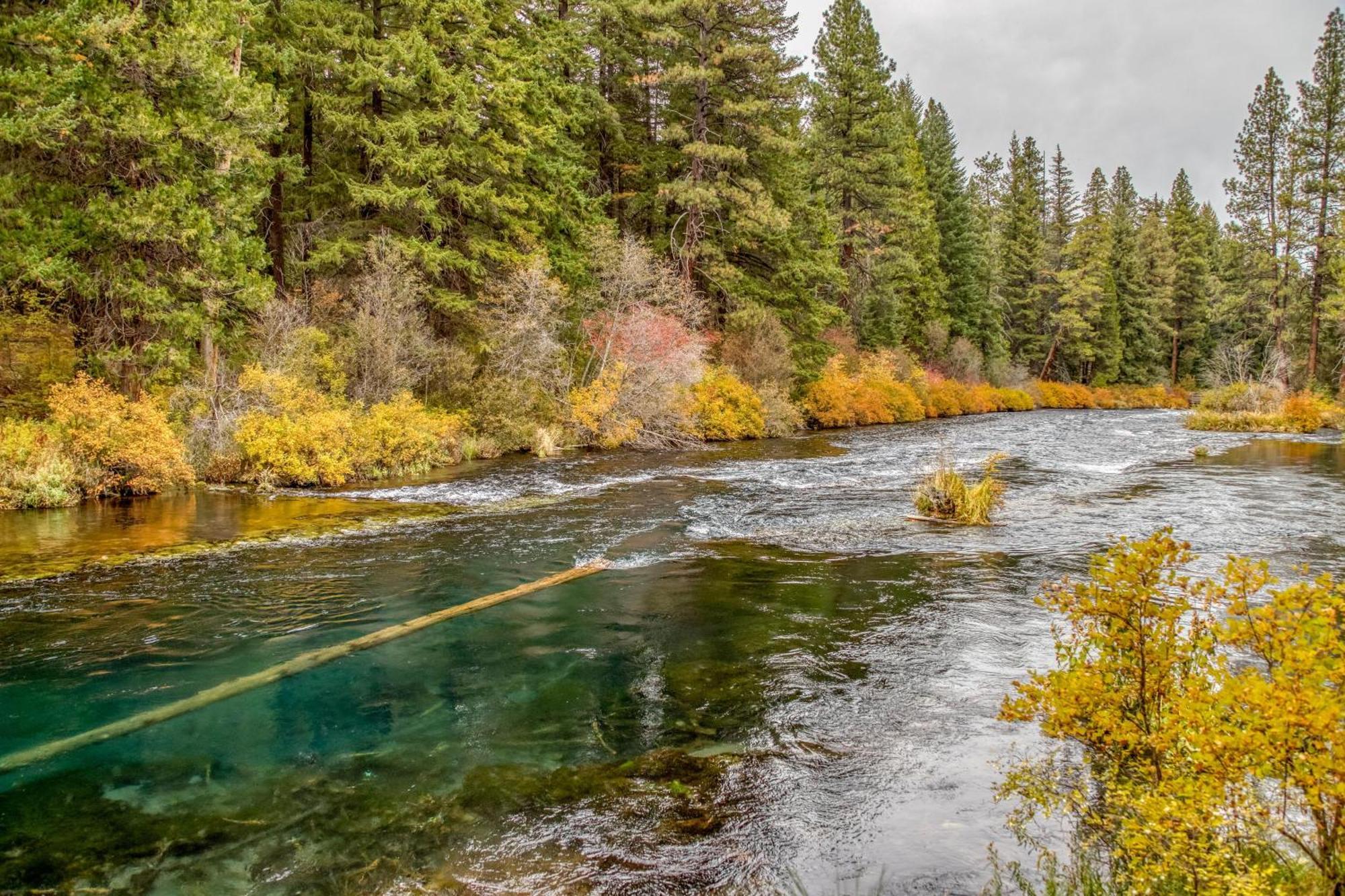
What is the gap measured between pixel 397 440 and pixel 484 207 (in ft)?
34.9

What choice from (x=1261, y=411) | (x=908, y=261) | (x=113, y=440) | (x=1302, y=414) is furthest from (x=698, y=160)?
(x=1261, y=411)

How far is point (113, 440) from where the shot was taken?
13.0 metres

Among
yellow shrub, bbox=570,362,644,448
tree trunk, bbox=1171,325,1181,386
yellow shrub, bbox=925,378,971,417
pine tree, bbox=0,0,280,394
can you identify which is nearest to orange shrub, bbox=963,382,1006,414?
yellow shrub, bbox=925,378,971,417

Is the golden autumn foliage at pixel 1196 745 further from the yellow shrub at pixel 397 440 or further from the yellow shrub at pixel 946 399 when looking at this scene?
the yellow shrub at pixel 946 399

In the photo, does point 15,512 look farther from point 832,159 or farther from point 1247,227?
point 1247,227

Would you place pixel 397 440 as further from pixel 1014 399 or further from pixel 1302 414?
pixel 1014 399

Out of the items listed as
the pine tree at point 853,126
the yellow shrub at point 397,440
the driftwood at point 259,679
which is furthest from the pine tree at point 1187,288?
the driftwood at point 259,679

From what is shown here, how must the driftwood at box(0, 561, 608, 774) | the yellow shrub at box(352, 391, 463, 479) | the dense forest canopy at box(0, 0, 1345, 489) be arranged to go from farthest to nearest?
1. the yellow shrub at box(352, 391, 463, 479)
2. the dense forest canopy at box(0, 0, 1345, 489)
3. the driftwood at box(0, 561, 608, 774)

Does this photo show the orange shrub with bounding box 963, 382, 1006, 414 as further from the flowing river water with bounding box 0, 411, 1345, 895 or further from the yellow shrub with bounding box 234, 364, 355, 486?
the yellow shrub with bounding box 234, 364, 355, 486

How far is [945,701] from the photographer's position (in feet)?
17.4

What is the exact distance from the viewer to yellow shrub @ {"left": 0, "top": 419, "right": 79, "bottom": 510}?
38.9ft

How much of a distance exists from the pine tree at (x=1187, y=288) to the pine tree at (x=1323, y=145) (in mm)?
24556

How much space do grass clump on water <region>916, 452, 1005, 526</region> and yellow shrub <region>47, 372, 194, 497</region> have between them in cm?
1311

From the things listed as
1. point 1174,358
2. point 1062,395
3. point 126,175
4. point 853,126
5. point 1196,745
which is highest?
point 853,126
